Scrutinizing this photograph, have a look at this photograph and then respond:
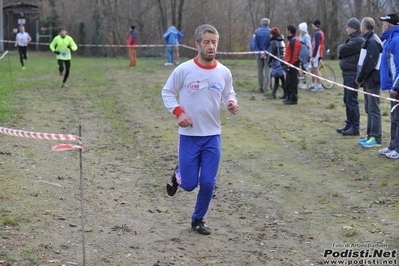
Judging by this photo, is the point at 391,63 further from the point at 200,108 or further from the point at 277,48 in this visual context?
the point at 277,48

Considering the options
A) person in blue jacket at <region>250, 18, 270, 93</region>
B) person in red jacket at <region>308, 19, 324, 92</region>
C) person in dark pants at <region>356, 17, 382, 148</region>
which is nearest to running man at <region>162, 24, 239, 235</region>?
person in dark pants at <region>356, 17, 382, 148</region>

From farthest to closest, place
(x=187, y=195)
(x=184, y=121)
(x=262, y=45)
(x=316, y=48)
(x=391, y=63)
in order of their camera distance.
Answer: (x=316, y=48), (x=262, y=45), (x=391, y=63), (x=187, y=195), (x=184, y=121)

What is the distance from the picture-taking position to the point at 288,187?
9422mm

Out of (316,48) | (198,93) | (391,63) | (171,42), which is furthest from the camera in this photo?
(171,42)

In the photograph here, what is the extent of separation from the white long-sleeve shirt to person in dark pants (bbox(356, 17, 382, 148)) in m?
5.17

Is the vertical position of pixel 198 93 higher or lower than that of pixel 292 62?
higher

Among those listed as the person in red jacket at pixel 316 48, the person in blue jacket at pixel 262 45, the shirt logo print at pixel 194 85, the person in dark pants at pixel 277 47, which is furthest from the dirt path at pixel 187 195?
the person in red jacket at pixel 316 48

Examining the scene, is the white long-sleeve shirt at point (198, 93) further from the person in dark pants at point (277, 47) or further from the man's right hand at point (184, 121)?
the person in dark pants at point (277, 47)

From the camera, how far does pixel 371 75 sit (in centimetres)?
1160

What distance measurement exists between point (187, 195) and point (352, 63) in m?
5.33

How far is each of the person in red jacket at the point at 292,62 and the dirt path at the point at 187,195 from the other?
5.64 ft

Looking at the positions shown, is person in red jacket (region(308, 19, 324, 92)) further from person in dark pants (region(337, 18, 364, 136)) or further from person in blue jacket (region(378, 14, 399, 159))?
person in blue jacket (region(378, 14, 399, 159))

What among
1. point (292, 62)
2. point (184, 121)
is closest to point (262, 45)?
point (292, 62)

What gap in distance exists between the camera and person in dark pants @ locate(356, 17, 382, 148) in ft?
37.3
